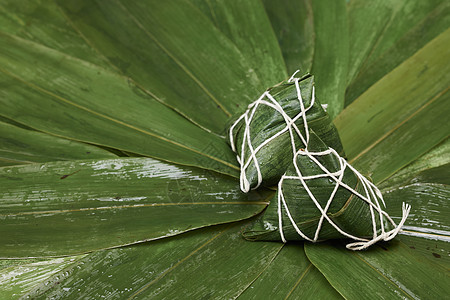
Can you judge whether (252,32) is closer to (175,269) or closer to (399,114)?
(399,114)

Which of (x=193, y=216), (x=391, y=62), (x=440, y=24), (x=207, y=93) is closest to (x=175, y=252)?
(x=193, y=216)

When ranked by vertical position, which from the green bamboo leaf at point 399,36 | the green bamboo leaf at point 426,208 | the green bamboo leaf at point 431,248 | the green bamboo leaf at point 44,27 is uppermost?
the green bamboo leaf at point 44,27

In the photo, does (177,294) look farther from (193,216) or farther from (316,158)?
(316,158)

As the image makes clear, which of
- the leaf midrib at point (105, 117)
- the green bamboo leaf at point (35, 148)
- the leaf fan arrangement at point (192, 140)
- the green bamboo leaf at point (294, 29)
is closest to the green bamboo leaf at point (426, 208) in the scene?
the leaf fan arrangement at point (192, 140)

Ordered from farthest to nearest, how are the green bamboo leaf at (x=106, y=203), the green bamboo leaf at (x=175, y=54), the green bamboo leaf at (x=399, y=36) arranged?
the green bamboo leaf at (x=399, y=36)
the green bamboo leaf at (x=175, y=54)
the green bamboo leaf at (x=106, y=203)

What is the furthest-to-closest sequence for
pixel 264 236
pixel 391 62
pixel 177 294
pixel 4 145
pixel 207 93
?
pixel 391 62
pixel 207 93
pixel 4 145
pixel 264 236
pixel 177 294

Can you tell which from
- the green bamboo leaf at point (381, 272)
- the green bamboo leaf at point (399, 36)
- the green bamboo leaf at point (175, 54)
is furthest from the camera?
the green bamboo leaf at point (399, 36)

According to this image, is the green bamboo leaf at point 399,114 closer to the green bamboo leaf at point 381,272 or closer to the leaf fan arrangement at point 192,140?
the leaf fan arrangement at point 192,140
